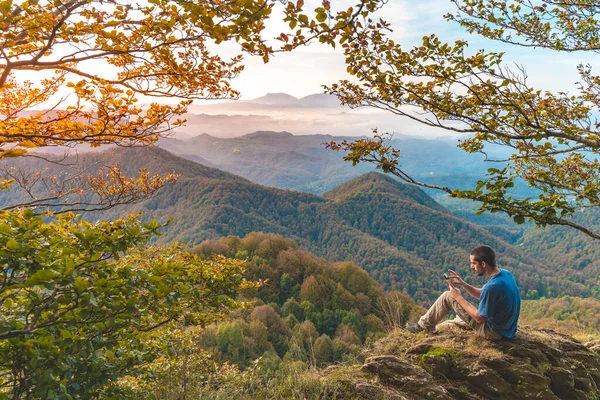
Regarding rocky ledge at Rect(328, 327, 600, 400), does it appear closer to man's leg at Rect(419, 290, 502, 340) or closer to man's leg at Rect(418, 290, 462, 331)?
man's leg at Rect(419, 290, 502, 340)

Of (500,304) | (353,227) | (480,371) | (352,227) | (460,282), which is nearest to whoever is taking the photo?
(480,371)

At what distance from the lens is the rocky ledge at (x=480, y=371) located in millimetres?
4137

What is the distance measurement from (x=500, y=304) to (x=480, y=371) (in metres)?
0.97

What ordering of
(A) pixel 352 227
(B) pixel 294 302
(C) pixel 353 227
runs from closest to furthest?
(B) pixel 294 302 < (A) pixel 352 227 < (C) pixel 353 227

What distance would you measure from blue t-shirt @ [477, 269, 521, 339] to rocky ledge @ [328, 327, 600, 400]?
332mm

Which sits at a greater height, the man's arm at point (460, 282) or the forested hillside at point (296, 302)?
the man's arm at point (460, 282)

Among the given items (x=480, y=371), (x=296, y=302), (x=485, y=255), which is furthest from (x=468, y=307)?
(x=296, y=302)

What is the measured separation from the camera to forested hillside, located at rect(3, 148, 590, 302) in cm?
12431

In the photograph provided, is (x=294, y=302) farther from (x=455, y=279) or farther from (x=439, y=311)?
(x=455, y=279)

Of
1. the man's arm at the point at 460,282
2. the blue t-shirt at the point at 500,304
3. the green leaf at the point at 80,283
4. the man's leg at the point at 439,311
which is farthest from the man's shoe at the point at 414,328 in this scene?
the green leaf at the point at 80,283

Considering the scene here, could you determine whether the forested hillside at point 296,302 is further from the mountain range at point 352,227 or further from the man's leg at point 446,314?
the mountain range at point 352,227

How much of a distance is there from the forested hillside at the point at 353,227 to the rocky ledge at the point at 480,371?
104867 millimetres

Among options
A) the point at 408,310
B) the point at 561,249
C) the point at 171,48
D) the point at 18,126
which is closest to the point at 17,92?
the point at 18,126

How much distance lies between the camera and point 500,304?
15.6 ft
